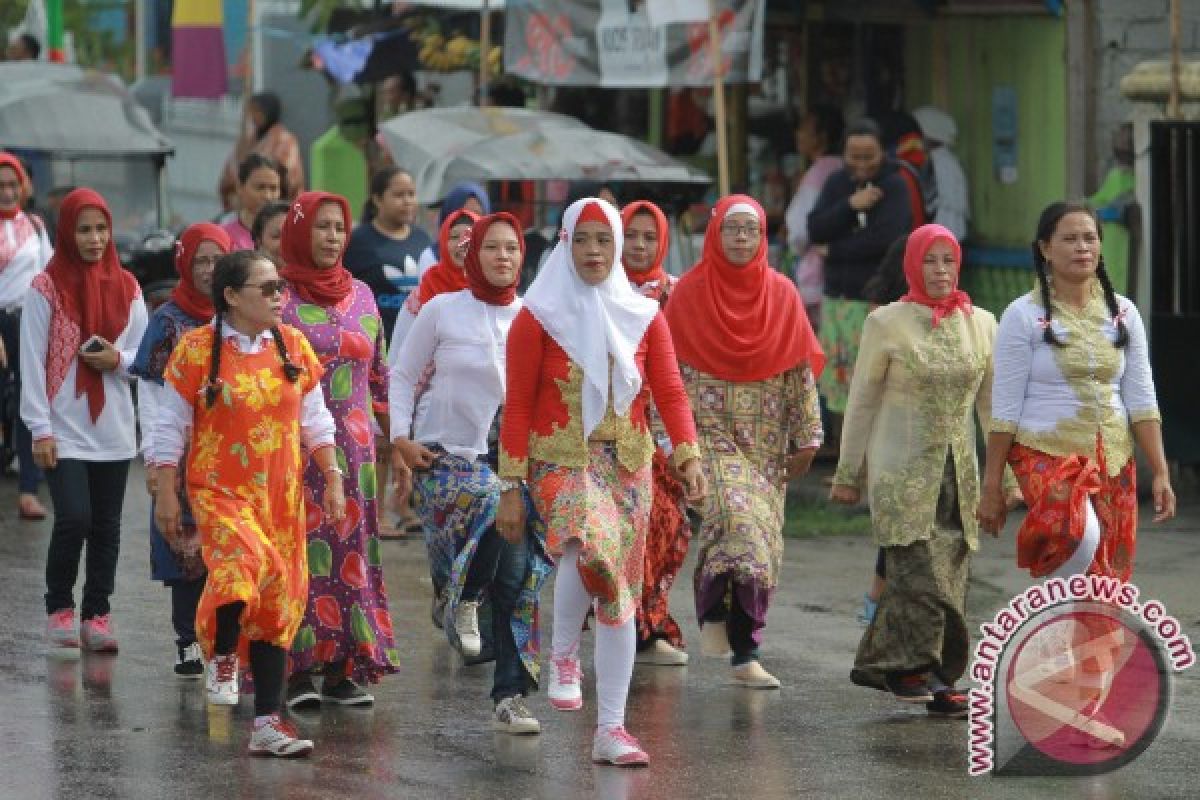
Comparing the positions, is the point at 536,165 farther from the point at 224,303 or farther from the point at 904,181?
the point at 224,303

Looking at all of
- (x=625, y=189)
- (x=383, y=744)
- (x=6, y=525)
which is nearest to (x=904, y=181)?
(x=625, y=189)

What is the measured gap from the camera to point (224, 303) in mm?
8695

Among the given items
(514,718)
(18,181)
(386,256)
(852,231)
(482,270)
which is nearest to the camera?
(514,718)

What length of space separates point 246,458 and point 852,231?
22.6ft

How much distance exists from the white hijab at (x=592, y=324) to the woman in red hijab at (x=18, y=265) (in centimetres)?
623

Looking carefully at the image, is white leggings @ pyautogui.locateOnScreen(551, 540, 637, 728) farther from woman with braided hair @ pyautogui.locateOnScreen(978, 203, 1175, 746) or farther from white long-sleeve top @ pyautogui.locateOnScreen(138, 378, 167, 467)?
white long-sleeve top @ pyautogui.locateOnScreen(138, 378, 167, 467)

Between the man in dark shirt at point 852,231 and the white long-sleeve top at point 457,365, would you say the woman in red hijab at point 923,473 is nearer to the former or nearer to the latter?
the white long-sleeve top at point 457,365

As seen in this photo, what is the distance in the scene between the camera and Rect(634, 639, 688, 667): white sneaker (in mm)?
10297

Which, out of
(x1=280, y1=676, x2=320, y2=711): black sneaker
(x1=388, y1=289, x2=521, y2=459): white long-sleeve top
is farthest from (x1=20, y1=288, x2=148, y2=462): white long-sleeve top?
(x1=280, y1=676, x2=320, y2=711): black sneaker

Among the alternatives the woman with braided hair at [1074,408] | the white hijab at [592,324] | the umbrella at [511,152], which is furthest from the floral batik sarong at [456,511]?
the umbrella at [511,152]

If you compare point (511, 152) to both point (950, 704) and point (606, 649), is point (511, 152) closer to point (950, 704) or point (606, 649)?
point (950, 704)

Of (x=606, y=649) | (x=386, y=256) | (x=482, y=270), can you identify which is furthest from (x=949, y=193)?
(x=606, y=649)

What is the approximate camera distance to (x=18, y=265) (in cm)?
1454

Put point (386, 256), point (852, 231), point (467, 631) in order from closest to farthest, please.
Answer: point (467, 631) < point (386, 256) < point (852, 231)
